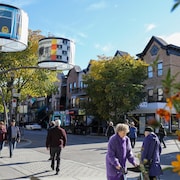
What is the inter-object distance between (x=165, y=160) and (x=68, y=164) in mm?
4291

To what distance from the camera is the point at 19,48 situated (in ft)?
37.5

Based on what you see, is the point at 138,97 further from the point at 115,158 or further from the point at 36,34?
the point at 115,158

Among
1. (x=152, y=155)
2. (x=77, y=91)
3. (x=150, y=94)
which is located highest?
(x=77, y=91)

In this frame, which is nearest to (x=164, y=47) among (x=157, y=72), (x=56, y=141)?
(x=157, y=72)

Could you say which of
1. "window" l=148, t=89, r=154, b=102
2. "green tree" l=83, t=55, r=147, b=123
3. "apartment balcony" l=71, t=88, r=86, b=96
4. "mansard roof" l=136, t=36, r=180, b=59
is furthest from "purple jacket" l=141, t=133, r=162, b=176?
"apartment balcony" l=71, t=88, r=86, b=96

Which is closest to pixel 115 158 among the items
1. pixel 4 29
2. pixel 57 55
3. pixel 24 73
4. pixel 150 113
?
pixel 4 29

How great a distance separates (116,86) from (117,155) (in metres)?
26.2

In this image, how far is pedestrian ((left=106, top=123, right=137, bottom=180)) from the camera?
5.41m

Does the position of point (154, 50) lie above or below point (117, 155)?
above

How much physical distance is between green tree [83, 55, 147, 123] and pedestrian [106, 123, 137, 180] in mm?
25330

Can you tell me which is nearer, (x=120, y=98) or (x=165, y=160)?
(x=165, y=160)

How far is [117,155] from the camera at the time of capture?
5.60 metres

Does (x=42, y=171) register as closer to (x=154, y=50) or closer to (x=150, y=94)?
(x=150, y=94)

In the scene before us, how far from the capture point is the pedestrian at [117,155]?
5406 millimetres
